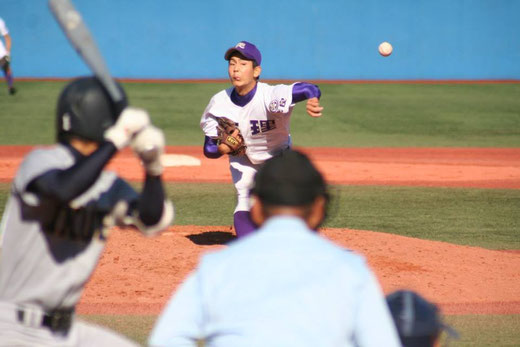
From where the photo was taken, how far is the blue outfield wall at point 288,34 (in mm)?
26969

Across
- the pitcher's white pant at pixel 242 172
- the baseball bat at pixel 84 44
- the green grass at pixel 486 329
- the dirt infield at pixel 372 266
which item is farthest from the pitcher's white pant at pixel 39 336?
the pitcher's white pant at pixel 242 172

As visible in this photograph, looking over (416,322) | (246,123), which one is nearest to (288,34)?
(246,123)

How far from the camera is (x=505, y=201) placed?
38.5 ft

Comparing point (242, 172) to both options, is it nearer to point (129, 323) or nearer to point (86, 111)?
point (129, 323)

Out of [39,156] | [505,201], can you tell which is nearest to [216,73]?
[505,201]

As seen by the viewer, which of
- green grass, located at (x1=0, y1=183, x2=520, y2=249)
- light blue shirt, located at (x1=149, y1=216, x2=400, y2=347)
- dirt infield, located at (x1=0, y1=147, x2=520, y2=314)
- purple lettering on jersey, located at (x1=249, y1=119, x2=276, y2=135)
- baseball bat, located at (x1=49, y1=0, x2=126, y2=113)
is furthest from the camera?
green grass, located at (x1=0, y1=183, x2=520, y2=249)

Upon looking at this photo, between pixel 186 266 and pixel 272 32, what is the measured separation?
20.2 m

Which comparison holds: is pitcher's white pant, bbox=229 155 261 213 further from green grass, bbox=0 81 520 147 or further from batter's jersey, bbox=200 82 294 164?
green grass, bbox=0 81 520 147

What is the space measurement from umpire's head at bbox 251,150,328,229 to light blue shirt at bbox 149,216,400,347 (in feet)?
0.18

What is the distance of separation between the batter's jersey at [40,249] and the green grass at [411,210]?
5.91 m

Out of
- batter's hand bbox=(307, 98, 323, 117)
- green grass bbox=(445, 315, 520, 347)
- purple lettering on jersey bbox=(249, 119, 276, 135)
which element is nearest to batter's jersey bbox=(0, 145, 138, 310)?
green grass bbox=(445, 315, 520, 347)

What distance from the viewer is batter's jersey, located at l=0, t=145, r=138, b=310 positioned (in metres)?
3.03

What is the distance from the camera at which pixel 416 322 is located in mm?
2479

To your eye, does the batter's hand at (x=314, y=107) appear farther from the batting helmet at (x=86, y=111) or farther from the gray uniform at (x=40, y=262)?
the gray uniform at (x=40, y=262)
